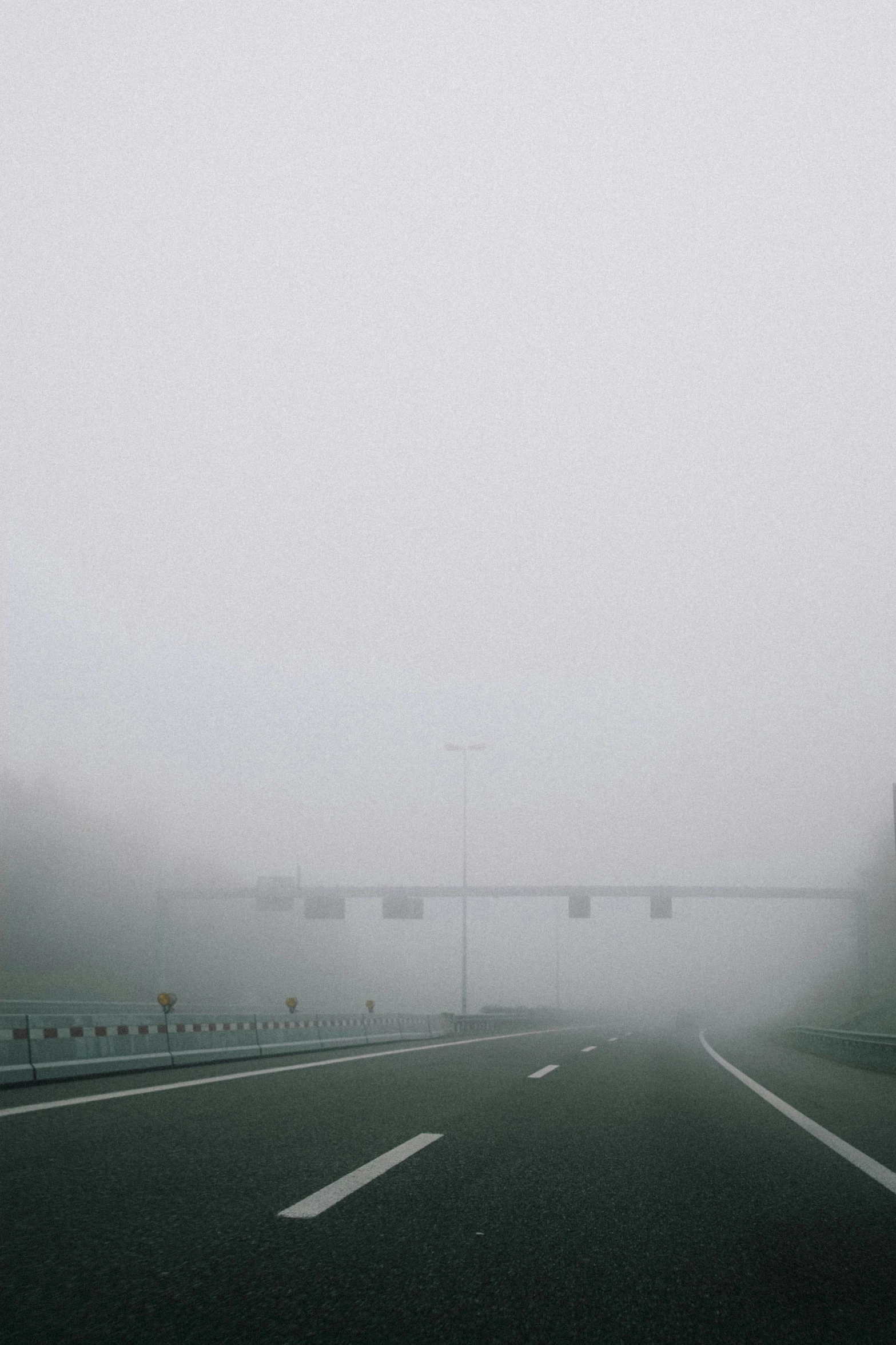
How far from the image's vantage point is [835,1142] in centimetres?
792

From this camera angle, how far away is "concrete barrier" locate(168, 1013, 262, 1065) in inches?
570

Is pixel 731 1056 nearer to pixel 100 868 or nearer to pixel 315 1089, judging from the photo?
pixel 315 1089

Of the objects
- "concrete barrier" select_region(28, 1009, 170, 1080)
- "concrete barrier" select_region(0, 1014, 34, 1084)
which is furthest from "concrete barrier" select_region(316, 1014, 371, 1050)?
"concrete barrier" select_region(0, 1014, 34, 1084)

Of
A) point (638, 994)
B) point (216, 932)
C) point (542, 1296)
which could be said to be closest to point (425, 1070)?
point (542, 1296)

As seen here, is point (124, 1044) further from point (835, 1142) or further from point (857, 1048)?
point (857, 1048)

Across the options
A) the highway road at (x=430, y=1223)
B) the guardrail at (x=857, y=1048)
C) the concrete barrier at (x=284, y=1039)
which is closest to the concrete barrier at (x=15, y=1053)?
the highway road at (x=430, y=1223)

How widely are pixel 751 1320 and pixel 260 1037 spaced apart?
49.7 feet

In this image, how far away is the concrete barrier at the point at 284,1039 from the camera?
1773cm

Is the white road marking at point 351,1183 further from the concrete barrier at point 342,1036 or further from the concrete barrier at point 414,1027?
the concrete barrier at point 414,1027

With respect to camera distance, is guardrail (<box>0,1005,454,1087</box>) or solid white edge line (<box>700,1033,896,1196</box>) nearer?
solid white edge line (<box>700,1033,896,1196</box>)

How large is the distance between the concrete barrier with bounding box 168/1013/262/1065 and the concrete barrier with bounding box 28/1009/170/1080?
34 cm

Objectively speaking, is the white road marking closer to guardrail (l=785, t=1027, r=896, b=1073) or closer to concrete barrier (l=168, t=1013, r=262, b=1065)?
concrete barrier (l=168, t=1013, r=262, b=1065)

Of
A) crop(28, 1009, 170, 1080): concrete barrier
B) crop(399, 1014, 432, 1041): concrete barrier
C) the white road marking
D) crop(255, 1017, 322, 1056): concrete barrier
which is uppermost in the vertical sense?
the white road marking

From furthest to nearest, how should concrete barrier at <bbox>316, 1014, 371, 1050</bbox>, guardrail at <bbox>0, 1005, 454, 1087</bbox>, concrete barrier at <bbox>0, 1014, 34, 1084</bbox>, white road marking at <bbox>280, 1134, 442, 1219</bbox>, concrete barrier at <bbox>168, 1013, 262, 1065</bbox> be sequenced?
concrete barrier at <bbox>316, 1014, 371, 1050</bbox>
concrete barrier at <bbox>168, 1013, 262, 1065</bbox>
guardrail at <bbox>0, 1005, 454, 1087</bbox>
concrete barrier at <bbox>0, 1014, 34, 1084</bbox>
white road marking at <bbox>280, 1134, 442, 1219</bbox>
